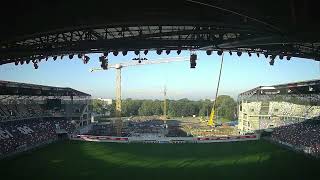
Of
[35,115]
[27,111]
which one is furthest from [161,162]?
[27,111]

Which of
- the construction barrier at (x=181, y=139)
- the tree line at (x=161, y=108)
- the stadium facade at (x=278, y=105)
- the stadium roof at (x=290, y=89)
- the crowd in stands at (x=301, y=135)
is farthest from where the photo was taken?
the tree line at (x=161, y=108)

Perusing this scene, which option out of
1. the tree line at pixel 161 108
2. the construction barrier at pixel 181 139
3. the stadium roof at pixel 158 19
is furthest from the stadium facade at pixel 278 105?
the tree line at pixel 161 108

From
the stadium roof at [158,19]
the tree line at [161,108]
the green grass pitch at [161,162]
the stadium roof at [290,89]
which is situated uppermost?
the stadium roof at [158,19]

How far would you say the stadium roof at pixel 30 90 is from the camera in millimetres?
47188

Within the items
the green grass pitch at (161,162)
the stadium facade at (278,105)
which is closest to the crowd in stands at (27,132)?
the green grass pitch at (161,162)

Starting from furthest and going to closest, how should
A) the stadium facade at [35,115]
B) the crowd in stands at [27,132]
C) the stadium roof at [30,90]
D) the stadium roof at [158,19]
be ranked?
the stadium roof at [30,90], the stadium facade at [35,115], the crowd in stands at [27,132], the stadium roof at [158,19]

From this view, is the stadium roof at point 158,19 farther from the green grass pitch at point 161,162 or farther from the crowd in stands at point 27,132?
the crowd in stands at point 27,132

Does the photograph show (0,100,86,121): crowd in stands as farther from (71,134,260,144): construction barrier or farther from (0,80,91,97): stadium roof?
(71,134,260,144): construction barrier

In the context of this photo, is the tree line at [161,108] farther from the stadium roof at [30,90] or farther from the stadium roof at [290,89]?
the stadium roof at [30,90]

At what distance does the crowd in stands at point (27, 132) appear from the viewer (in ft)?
132

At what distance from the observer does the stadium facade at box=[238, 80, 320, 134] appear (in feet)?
174

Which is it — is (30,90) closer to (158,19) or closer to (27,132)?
(27,132)

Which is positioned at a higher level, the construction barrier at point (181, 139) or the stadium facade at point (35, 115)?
the stadium facade at point (35, 115)

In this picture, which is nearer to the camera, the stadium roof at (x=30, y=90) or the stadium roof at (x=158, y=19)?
the stadium roof at (x=158, y=19)
